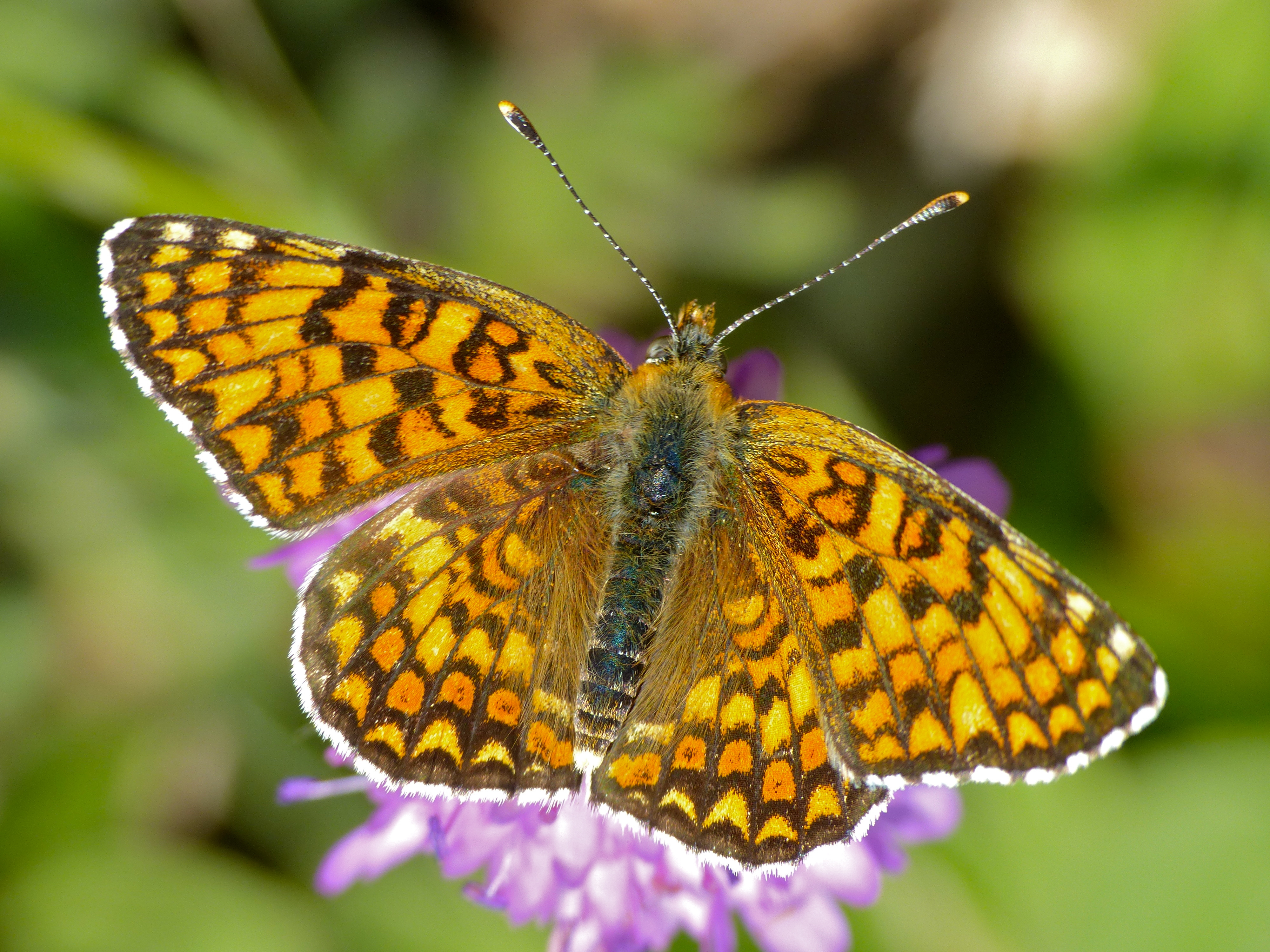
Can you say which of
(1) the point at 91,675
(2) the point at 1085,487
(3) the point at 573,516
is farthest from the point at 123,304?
(2) the point at 1085,487

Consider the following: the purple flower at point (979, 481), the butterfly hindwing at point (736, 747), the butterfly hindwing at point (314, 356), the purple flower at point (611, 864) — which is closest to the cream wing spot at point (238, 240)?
the butterfly hindwing at point (314, 356)

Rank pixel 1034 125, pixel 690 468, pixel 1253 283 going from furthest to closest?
pixel 1034 125 < pixel 1253 283 < pixel 690 468

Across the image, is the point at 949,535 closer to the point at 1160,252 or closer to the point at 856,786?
the point at 856,786

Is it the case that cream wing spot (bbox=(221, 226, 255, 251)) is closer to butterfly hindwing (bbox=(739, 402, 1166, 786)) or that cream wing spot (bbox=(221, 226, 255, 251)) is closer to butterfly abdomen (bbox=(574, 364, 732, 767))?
butterfly abdomen (bbox=(574, 364, 732, 767))

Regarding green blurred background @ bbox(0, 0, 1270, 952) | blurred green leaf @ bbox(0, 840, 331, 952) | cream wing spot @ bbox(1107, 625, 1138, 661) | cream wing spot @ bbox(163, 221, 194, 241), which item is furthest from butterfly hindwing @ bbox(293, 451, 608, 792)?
blurred green leaf @ bbox(0, 840, 331, 952)

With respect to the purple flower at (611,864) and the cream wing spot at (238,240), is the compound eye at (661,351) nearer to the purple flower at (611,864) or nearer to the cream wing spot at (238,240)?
the purple flower at (611,864)
